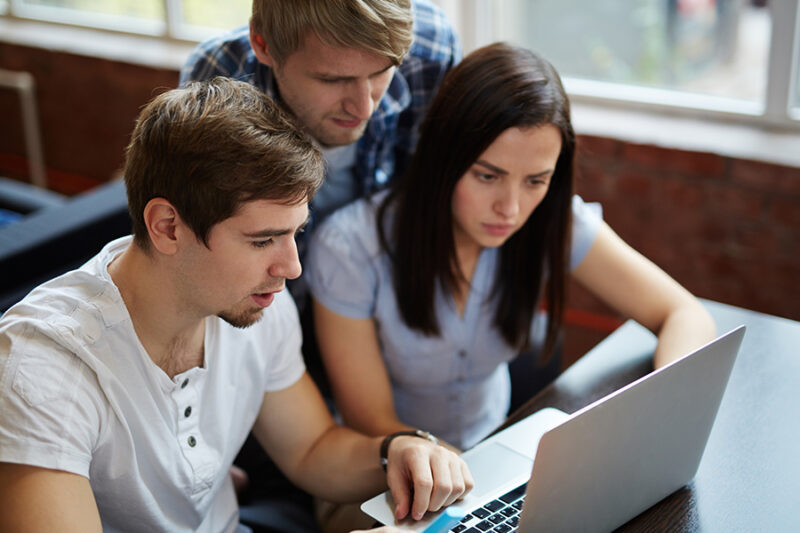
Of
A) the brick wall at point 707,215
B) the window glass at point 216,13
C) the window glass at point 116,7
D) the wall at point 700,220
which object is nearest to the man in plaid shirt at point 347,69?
the wall at point 700,220

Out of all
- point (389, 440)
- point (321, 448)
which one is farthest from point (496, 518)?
point (321, 448)

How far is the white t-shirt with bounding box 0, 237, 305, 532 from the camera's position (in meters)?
0.97

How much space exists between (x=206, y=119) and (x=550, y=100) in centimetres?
60

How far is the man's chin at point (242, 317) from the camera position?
1.11 m

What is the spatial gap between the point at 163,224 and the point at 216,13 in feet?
7.58

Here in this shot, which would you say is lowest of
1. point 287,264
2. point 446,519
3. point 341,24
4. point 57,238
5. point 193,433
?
point 57,238

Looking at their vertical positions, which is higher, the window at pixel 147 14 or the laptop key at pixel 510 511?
the window at pixel 147 14

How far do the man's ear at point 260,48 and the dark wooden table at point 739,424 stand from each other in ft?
2.22

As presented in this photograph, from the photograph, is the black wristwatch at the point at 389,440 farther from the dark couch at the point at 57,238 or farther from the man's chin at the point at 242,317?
the dark couch at the point at 57,238

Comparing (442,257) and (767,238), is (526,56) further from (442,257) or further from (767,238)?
(767,238)

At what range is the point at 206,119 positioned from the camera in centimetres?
102

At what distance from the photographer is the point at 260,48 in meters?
1.41

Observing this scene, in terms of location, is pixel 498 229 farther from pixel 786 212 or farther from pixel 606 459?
pixel 786 212

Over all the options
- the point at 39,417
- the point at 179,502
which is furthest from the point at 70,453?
the point at 179,502
